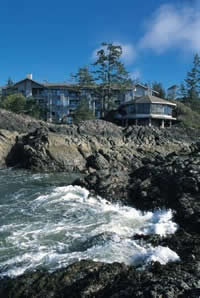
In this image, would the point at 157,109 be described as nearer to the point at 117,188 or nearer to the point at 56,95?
the point at 56,95

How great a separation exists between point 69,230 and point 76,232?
1.18 ft

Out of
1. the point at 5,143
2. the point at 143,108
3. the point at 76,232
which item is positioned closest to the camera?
the point at 76,232

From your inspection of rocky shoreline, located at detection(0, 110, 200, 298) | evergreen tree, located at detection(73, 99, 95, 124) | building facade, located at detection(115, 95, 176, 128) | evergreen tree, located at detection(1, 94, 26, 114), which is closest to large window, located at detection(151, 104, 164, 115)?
building facade, located at detection(115, 95, 176, 128)

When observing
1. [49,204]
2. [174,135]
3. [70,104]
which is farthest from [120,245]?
[70,104]

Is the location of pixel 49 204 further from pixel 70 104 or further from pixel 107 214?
pixel 70 104

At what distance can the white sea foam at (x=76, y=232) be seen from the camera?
8.34 m

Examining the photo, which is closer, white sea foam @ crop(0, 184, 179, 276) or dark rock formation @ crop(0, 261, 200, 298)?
dark rock formation @ crop(0, 261, 200, 298)

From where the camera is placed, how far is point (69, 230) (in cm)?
1104

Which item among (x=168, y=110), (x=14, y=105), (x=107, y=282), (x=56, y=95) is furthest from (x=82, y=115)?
(x=107, y=282)

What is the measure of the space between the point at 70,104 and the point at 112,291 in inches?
2295

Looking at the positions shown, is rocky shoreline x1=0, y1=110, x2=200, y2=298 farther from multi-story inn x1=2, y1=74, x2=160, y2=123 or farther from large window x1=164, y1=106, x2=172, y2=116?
multi-story inn x1=2, y1=74, x2=160, y2=123

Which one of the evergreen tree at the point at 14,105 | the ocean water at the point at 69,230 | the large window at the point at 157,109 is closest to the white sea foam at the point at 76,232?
the ocean water at the point at 69,230

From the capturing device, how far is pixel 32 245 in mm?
9547

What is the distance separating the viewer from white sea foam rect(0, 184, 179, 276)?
8336 millimetres
